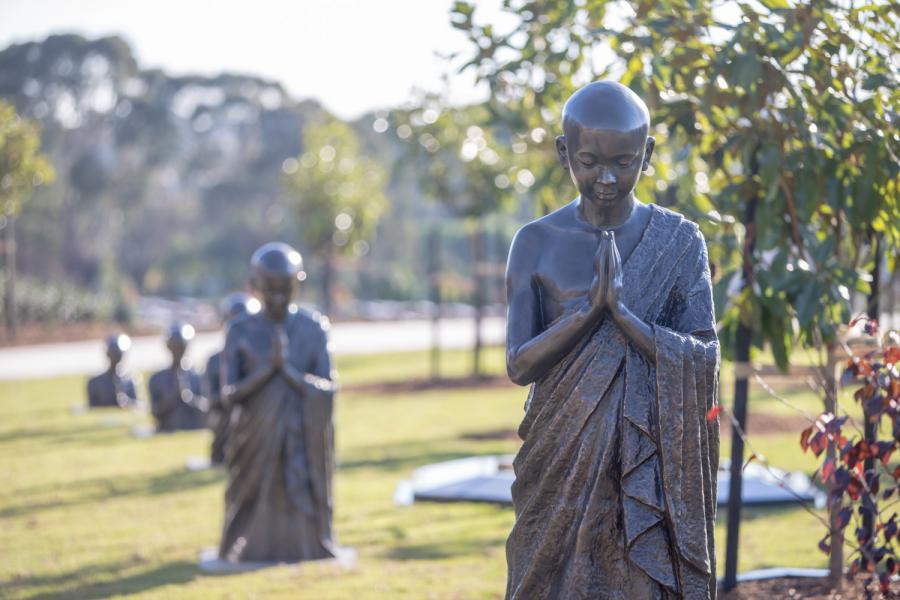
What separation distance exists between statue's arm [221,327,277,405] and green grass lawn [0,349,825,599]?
125 cm

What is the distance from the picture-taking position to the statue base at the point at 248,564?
811 centimetres

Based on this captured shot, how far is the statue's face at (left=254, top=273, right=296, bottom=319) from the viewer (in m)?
8.08

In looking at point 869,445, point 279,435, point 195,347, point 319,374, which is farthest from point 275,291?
point 195,347

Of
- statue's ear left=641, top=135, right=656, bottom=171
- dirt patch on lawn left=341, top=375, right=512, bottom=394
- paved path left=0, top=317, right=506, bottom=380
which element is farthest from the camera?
paved path left=0, top=317, right=506, bottom=380

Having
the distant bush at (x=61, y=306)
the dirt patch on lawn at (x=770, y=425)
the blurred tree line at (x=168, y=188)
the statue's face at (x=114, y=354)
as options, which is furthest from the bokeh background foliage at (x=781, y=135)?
the blurred tree line at (x=168, y=188)

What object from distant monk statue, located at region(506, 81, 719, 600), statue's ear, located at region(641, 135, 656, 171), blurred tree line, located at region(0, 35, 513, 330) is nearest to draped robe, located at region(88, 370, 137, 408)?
distant monk statue, located at region(506, 81, 719, 600)

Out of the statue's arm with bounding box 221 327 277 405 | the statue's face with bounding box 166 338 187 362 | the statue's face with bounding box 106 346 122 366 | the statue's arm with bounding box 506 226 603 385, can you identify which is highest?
the statue's arm with bounding box 506 226 603 385

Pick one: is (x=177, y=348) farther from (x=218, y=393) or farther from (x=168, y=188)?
(x=168, y=188)

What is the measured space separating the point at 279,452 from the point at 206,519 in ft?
7.74

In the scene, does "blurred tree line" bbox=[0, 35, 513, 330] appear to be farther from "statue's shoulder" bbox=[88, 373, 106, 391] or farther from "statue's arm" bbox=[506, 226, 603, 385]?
"statue's arm" bbox=[506, 226, 603, 385]

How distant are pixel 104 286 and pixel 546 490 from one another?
4633 centimetres

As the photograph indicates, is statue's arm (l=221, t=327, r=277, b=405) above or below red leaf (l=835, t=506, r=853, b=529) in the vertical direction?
above

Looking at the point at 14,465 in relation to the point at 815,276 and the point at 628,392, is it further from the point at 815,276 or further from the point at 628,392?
the point at 628,392

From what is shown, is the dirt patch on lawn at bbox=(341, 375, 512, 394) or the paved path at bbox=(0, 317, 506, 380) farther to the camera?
the paved path at bbox=(0, 317, 506, 380)
